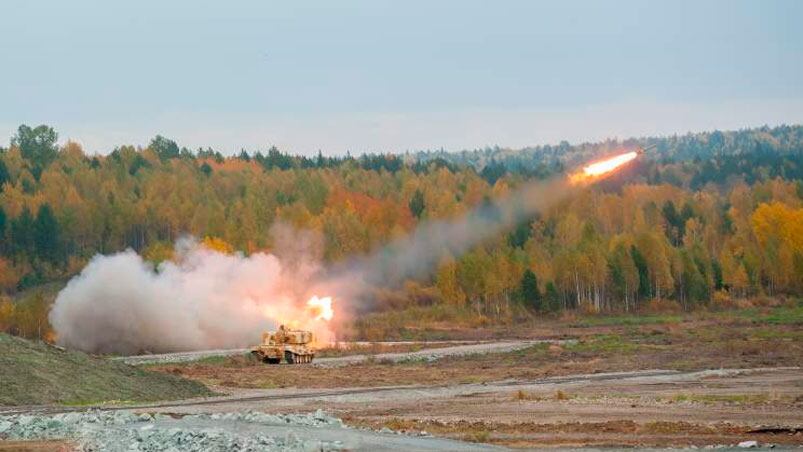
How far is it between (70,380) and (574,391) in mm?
19289

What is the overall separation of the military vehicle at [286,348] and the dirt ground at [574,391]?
1429mm

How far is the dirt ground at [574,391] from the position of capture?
3859cm

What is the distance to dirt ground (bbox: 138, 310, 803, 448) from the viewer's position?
38594 mm

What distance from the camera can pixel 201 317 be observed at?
323ft

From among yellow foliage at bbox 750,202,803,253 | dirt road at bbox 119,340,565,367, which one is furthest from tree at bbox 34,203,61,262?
yellow foliage at bbox 750,202,803,253

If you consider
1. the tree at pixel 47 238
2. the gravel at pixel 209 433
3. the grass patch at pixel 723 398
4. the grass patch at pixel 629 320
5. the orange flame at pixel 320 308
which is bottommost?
the grass patch at pixel 723 398

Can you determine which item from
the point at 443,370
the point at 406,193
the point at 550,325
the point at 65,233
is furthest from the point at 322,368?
the point at 406,193

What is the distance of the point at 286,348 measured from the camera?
7900 cm

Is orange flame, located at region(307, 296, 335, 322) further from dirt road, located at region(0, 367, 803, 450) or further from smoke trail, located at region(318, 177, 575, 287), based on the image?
dirt road, located at region(0, 367, 803, 450)

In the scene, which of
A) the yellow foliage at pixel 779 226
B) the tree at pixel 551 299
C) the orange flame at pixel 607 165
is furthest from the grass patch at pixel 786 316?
the orange flame at pixel 607 165

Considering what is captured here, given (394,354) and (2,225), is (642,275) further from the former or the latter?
(2,225)

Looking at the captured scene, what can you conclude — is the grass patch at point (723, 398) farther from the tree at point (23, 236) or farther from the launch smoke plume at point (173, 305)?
the tree at point (23, 236)

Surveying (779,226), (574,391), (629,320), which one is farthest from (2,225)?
(574,391)

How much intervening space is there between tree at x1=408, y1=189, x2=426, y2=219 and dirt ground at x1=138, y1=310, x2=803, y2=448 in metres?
83.5
